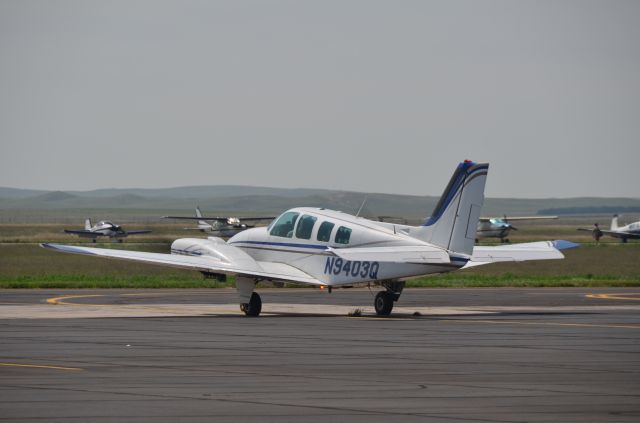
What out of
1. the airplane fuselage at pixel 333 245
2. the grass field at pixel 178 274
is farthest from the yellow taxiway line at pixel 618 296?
the airplane fuselage at pixel 333 245

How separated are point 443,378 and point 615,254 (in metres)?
72.1

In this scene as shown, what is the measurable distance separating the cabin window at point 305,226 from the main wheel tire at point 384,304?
8.07 feet

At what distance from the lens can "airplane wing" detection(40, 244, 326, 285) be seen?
29.8 m

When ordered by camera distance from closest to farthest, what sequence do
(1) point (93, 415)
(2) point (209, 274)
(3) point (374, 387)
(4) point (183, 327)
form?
(1) point (93, 415) < (3) point (374, 387) < (4) point (183, 327) < (2) point (209, 274)

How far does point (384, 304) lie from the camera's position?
30297 millimetres

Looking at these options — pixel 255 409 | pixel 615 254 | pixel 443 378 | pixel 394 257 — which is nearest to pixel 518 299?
pixel 394 257

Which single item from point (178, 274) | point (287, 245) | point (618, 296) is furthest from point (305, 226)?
point (178, 274)

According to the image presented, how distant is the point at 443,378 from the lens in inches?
682

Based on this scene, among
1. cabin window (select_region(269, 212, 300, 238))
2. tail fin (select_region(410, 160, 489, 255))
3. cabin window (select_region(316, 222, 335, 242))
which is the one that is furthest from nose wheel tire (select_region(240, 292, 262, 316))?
tail fin (select_region(410, 160, 489, 255))

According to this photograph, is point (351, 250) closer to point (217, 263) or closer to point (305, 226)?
point (305, 226)

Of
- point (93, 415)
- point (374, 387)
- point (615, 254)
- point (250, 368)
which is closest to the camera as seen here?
point (93, 415)

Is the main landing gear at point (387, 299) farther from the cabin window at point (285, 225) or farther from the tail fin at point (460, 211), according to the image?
the cabin window at point (285, 225)

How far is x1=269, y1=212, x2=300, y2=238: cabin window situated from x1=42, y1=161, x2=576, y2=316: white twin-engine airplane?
0.03 metres

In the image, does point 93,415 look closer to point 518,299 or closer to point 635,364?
point 635,364
